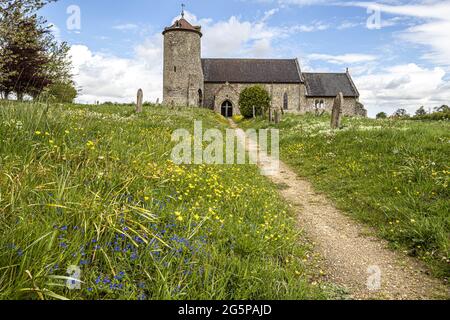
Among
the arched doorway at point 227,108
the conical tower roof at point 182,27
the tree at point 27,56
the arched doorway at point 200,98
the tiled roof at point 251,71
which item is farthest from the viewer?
the tiled roof at point 251,71

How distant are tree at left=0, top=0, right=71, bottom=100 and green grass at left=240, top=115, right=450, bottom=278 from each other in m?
10.8

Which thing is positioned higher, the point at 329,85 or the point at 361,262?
the point at 329,85

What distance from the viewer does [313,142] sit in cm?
1328

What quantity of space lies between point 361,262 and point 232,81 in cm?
4848

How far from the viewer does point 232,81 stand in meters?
50.8

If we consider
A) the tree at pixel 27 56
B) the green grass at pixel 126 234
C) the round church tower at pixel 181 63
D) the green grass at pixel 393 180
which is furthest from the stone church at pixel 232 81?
the green grass at pixel 126 234

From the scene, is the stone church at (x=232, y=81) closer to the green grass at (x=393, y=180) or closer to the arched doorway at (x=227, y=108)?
the arched doorway at (x=227, y=108)

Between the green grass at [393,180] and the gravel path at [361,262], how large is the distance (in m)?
0.24

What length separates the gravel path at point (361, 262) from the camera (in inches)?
143

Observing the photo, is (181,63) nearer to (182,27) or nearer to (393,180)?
(182,27)

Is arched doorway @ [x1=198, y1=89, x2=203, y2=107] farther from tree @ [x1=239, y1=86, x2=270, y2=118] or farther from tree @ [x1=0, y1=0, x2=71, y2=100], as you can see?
tree @ [x1=0, y1=0, x2=71, y2=100]

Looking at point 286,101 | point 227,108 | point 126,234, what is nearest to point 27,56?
point 126,234

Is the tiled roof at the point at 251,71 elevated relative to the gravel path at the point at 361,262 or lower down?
elevated
